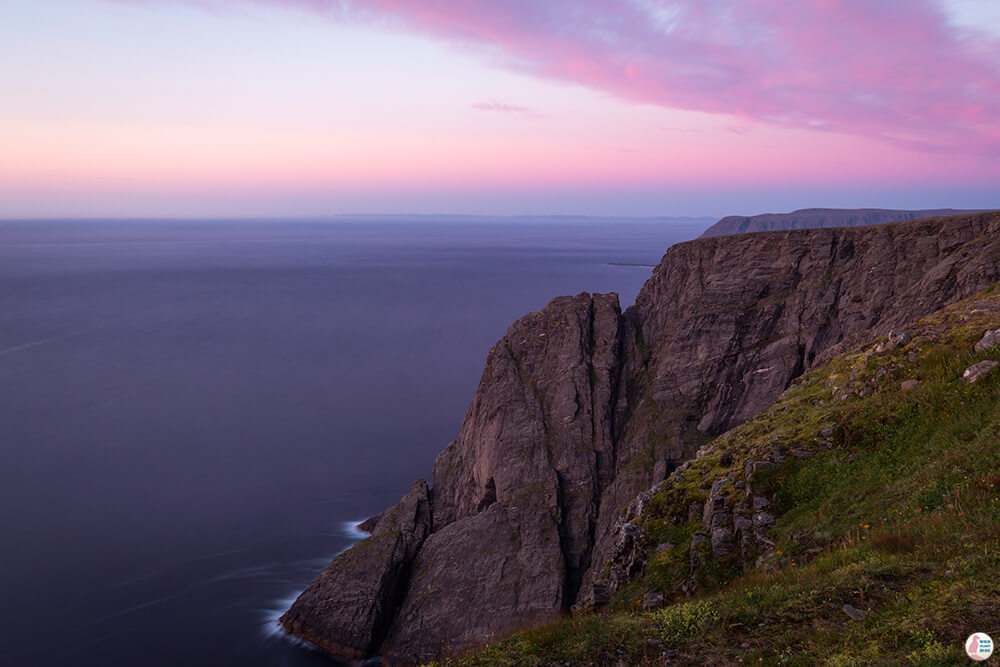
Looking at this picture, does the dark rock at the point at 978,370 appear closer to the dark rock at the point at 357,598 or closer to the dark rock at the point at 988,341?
the dark rock at the point at 988,341

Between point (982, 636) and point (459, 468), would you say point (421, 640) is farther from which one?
point (982, 636)

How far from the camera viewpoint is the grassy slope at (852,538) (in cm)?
1053

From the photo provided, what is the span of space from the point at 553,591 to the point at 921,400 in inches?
1063

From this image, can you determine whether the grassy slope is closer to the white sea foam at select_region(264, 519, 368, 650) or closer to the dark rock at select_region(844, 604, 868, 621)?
the dark rock at select_region(844, 604, 868, 621)

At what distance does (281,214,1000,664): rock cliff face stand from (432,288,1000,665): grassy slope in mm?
18007

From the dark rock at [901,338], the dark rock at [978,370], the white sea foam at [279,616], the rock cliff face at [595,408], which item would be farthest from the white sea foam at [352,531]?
the dark rock at [978,370]

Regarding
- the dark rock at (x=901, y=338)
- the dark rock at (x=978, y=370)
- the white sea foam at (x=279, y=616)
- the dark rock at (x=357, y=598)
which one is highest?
the dark rock at (x=901, y=338)

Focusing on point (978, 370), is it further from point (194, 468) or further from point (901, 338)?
point (194, 468)


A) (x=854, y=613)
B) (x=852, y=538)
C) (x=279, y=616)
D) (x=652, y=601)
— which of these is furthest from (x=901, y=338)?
(x=279, y=616)

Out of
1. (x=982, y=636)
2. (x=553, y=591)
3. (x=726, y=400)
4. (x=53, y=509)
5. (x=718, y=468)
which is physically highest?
(x=982, y=636)

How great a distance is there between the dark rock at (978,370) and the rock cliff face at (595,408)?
1984 centimetres

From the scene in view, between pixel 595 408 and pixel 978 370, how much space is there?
31.4 metres

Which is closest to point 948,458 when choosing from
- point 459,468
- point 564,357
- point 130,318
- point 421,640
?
point 421,640

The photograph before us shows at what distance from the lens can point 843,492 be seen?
1689 centimetres
